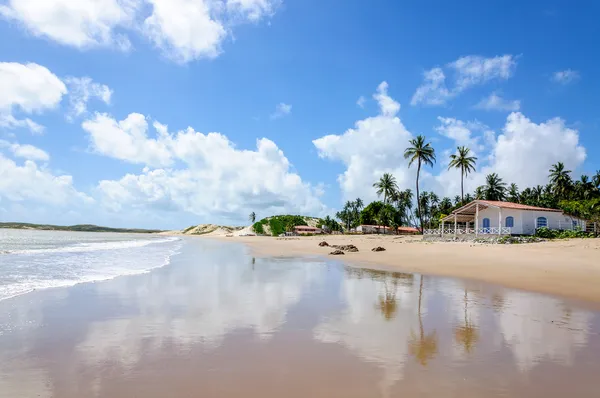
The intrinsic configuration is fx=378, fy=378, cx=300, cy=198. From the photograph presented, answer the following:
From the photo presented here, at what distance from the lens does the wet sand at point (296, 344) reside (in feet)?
15.3

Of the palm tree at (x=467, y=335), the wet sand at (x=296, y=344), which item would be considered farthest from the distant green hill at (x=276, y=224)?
the palm tree at (x=467, y=335)

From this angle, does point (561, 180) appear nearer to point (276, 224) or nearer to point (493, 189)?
point (493, 189)

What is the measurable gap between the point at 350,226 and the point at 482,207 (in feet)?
300

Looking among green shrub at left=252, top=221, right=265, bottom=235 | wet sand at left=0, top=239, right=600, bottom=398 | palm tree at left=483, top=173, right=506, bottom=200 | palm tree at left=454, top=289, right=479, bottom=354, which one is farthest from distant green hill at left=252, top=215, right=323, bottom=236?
palm tree at left=454, top=289, right=479, bottom=354

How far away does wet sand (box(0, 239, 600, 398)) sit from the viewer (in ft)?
15.3

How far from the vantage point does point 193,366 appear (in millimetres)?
5266

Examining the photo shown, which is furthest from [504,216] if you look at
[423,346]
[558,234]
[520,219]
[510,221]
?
[423,346]

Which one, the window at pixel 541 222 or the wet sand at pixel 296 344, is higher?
the window at pixel 541 222

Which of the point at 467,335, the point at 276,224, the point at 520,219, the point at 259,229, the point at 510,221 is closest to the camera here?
the point at 467,335

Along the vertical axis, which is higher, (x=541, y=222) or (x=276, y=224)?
(x=276, y=224)

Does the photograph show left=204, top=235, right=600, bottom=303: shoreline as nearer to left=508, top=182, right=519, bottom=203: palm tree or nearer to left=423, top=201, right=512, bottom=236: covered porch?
left=423, top=201, right=512, bottom=236: covered porch

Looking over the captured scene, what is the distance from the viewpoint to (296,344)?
20.9 feet

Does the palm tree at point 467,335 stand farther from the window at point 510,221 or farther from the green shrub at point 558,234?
the window at point 510,221

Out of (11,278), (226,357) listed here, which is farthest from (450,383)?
(11,278)
